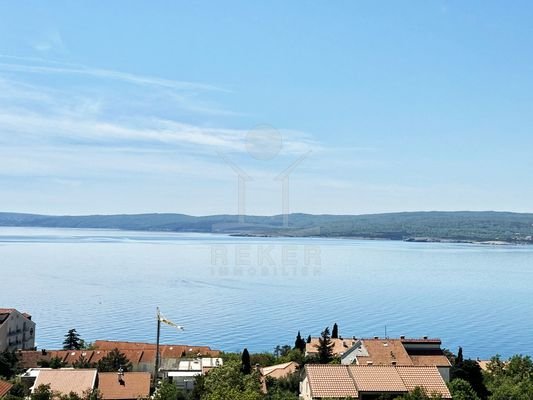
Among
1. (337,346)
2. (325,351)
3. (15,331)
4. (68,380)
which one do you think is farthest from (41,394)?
(15,331)

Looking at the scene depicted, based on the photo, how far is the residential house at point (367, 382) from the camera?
19406 mm

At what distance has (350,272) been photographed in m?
96.4

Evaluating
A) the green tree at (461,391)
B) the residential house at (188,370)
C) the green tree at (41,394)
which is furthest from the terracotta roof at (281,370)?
the green tree at (41,394)

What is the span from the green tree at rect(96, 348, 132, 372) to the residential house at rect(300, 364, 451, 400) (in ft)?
37.9

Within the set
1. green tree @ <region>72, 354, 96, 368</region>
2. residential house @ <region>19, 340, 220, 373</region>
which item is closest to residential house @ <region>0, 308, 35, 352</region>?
residential house @ <region>19, 340, 220, 373</region>

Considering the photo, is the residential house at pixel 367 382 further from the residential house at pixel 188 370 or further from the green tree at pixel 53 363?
the green tree at pixel 53 363

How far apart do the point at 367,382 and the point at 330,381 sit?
1.14 m

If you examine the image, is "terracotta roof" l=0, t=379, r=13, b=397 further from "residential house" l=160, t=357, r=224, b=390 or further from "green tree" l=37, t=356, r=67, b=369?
"green tree" l=37, t=356, r=67, b=369

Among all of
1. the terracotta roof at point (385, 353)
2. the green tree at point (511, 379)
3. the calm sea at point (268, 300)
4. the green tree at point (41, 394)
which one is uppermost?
the green tree at point (41, 394)

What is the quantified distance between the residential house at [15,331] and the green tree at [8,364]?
18.4 ft

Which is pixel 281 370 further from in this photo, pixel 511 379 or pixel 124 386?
pixel 511 379

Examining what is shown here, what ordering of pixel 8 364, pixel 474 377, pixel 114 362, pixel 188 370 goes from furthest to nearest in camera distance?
1. pixel 114 362
2. pixel 8 364
3. pixel 188 370
4. pixel 474 377

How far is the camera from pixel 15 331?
37.6 m

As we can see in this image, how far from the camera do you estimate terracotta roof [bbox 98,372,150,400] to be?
22.1 metres
